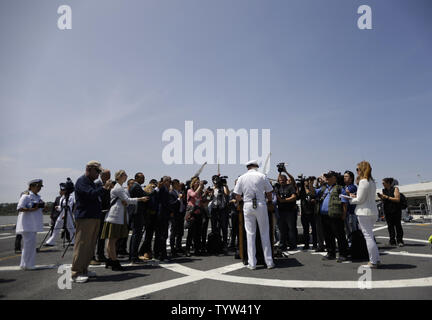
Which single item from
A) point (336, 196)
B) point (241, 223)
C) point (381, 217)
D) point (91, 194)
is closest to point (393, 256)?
point (336, 196)

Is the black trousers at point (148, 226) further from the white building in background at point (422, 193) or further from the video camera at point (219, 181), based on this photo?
the white building in background at point (422, 193)

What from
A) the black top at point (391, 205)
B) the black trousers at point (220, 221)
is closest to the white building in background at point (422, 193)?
the black top at point (391, 205)

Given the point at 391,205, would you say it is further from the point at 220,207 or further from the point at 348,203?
the point at 220,207

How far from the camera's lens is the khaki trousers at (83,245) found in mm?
4426

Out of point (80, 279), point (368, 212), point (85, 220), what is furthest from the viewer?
point (368, 212)

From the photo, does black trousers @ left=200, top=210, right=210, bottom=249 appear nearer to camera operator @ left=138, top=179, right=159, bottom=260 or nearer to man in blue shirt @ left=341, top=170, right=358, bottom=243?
camera operator @ left=138, top=179, right=159, bottom=260

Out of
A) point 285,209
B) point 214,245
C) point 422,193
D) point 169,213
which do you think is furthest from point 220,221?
point 422,193

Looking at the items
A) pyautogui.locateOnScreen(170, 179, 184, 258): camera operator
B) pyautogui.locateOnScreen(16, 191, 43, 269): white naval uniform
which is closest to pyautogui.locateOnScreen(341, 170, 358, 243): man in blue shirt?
pyautogui.locateOnScreen(170, 179, 184, 258): camera operator

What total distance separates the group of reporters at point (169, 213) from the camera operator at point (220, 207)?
0.03m

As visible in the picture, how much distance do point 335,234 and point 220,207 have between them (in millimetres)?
3295

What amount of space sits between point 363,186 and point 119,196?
16.8 feet

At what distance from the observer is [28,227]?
5.73m

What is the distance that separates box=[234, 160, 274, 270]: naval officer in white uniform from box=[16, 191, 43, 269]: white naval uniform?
505cm
